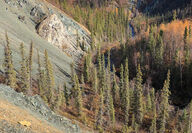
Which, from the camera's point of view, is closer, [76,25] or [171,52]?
[171,52]

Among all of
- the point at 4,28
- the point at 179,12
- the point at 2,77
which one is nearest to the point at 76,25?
the point at 4,28

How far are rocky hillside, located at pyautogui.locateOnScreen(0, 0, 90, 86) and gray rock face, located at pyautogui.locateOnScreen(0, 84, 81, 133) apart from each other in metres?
34.3

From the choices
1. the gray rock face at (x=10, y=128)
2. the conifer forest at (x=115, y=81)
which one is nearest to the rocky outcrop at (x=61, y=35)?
the conifer forest at (x=115, y=81)

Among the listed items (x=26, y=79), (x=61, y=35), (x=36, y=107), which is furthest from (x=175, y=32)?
(x=36, y=107)

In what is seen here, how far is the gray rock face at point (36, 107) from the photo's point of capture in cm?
2374

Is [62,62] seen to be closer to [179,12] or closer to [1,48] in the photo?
[1,48]

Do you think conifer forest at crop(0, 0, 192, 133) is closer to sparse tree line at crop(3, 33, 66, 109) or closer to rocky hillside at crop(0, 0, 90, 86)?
sparse tree line at crop(3, 33, 66, 109)

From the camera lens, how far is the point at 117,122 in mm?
62062

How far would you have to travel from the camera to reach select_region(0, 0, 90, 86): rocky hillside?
7131 centimetres

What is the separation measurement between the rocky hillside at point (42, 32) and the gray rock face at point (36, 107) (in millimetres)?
34260

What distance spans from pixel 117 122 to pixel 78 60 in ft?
158

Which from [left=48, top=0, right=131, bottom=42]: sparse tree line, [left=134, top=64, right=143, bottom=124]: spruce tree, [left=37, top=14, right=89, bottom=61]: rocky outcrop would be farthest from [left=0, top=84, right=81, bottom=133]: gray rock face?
[left=48, top=0, right=131, bottom=42]: sparse tree line

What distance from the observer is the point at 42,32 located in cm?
9038

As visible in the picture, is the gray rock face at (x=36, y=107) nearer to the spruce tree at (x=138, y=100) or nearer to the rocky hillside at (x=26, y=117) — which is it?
the rocky hillside at (x=26, y=117)
